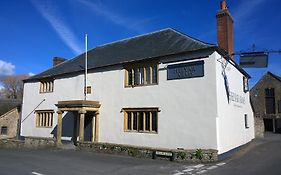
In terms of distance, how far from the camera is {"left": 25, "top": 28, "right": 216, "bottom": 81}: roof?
17047mm

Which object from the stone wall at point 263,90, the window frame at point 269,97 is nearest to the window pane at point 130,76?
the stone wall at point 263,90

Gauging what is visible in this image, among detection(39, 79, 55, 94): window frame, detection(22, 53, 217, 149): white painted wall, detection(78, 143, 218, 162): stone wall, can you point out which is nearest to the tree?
detection(39, 79, 55, 94): window frame

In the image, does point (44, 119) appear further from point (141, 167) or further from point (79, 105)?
point (141, 167)

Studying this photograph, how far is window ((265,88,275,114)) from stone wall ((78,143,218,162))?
37840 millimetres

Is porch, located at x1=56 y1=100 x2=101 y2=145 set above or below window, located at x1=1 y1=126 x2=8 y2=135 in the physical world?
above

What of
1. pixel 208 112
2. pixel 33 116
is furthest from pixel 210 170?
pixel 33 116

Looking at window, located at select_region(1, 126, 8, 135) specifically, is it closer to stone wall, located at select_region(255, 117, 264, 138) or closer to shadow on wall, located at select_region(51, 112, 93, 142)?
shadow on wall, located at select_region(51, 112, 93, 142)

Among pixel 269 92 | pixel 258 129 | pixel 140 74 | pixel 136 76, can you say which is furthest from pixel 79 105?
pixel 269 92

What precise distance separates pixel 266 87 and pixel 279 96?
2.83 metres

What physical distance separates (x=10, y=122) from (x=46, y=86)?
11.7 meters

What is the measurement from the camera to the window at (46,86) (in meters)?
25.0

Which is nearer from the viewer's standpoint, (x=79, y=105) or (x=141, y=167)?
(x=141, y=167)

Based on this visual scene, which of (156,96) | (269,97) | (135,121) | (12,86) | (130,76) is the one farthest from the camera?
(12,86)

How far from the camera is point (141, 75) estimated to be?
18.3 meters
